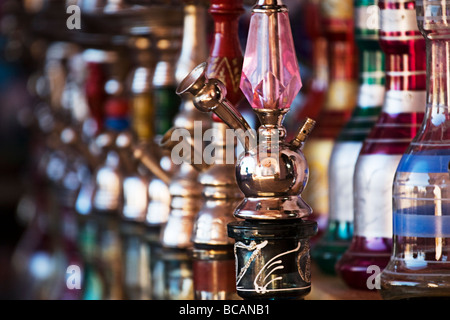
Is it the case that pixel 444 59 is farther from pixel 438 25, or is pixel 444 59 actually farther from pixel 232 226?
pixel 232 226

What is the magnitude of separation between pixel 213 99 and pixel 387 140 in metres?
0.17

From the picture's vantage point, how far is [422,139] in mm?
589

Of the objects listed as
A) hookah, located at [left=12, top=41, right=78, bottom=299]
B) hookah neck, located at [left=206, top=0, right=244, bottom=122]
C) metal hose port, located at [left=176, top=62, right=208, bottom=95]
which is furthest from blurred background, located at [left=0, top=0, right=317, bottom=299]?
metal hose port, located at [left=176, top=62, right=208, bottom=95]

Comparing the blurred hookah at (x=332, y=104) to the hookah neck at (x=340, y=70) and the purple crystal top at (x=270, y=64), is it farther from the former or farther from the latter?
the purple crystal top at (x=270, y=64)

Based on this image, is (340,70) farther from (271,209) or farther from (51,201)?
(51,201)

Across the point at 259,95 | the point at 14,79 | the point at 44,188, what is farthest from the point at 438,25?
the point at 14,79

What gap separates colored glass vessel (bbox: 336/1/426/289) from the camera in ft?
2.23

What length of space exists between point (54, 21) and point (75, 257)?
610 millimetres

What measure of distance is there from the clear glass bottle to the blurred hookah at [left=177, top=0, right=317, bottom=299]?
62mm

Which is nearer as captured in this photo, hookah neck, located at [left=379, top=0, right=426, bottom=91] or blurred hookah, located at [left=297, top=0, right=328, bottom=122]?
hookah neck, located at [left=379, top=0, right=426, bottom=91]

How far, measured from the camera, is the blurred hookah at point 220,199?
0.71 m

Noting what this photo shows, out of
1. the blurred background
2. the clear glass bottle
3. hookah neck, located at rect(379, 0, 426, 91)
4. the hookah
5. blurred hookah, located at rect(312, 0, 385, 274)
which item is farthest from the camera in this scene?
the hookah

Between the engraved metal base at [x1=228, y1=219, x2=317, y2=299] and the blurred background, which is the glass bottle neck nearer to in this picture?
the engraved metal base at [x1=228, y1=219, x2=317, y2=299]

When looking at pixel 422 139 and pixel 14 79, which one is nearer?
pixel 422 139
